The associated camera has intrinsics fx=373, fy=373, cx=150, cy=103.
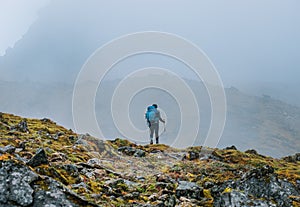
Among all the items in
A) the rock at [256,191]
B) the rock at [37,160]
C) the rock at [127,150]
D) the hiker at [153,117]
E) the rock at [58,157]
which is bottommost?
the rock at [256,191]

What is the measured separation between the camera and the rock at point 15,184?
873cm

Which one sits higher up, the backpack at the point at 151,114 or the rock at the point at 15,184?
the backpack at the point at 151,114

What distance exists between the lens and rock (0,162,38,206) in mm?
8727

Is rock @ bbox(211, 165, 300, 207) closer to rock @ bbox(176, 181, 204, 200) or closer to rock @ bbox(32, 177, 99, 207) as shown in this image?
rock @ bbox(176, 181, 204, 200)

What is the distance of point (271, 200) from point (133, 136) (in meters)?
18.8

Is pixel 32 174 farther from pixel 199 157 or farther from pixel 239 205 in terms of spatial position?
pixel 199 157

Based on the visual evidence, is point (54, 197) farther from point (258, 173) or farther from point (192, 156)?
point (192, 156)

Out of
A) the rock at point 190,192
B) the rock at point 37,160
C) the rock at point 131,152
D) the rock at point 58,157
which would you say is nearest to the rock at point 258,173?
the rock at point 190,192

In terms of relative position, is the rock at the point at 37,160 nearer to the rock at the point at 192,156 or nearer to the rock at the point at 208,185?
the rock at the point at 208,185

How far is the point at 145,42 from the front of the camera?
27.6 meters

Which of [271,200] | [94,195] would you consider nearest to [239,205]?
[271,200]

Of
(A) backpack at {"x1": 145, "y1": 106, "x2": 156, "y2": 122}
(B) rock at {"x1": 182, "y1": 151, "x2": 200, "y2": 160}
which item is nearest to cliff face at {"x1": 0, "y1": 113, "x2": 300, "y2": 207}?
(B) rock at {"x1": 182, "y1": 151, "x2": 200, "y2": 160}

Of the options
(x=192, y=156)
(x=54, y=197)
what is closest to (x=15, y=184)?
(x=54, y=197)

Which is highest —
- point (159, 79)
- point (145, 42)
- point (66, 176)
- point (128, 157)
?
point (159, 79)
